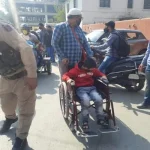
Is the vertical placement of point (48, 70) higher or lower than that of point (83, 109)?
lower

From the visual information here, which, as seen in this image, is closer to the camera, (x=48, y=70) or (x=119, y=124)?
(x=119, y=124)

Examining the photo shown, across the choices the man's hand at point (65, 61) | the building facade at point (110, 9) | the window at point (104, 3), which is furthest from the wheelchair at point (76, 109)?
the window at point (104, 3)

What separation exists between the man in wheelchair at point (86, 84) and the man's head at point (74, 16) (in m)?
0.82

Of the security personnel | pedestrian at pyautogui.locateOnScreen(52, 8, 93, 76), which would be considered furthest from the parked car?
the security personnel

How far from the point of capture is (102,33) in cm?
952

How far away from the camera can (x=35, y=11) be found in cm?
7388

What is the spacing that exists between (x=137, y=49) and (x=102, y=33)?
1697mm

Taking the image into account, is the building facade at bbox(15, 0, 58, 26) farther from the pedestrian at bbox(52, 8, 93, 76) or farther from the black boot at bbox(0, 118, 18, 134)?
the black boot at bbox(0, 118, 18, 134)

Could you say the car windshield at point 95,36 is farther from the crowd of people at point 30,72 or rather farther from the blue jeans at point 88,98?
the blue jeans at point 88,98

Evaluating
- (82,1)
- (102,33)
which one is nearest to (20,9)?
(82,1)

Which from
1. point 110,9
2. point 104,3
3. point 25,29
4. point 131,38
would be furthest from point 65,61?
point 104,3

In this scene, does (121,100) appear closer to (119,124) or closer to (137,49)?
(119,124)

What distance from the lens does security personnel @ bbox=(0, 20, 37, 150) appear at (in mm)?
2820

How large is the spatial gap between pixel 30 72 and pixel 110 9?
3157 cm
